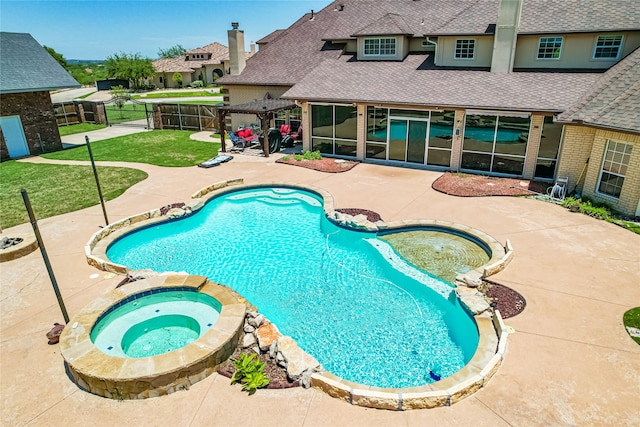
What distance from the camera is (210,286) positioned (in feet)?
30.6

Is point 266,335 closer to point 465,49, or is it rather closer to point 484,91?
point 484,91

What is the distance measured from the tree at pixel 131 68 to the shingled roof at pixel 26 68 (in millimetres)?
49690

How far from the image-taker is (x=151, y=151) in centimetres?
2319


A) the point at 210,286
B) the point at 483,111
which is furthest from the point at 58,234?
the point at 483,111

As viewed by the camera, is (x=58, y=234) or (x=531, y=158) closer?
(x=58, y=234)

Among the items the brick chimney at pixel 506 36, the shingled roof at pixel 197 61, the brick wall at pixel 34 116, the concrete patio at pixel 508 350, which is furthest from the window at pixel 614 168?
the shingled roof at pixel 197 61

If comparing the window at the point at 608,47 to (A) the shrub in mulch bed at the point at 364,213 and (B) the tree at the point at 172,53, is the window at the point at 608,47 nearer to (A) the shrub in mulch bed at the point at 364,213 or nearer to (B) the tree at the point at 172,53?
(A) the shrub in mulch bed at the point at 364,213

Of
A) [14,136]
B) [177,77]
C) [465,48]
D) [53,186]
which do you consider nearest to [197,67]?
[177,77]

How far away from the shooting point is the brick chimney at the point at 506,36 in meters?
17.3

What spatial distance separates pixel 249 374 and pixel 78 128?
31316mm

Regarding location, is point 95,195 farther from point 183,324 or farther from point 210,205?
point 183,324

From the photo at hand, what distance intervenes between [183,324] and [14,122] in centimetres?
2057

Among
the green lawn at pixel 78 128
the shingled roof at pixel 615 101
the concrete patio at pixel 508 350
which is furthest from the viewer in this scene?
the green lawn at pixel 78 128

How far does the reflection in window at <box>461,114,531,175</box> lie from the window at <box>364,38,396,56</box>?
23.2 ft
